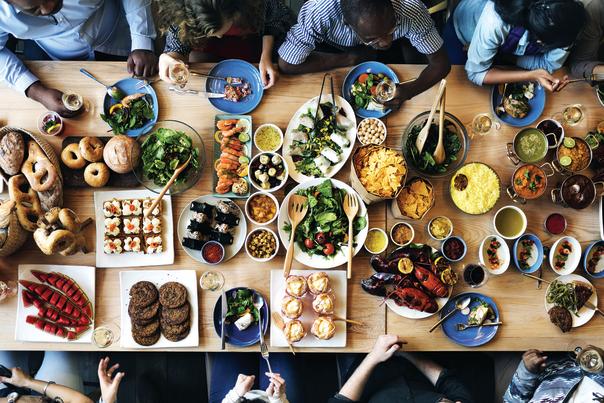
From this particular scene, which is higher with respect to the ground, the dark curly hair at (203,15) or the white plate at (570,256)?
the dark curly hair at (203,15)

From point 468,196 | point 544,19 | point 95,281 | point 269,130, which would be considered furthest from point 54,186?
point 544,19

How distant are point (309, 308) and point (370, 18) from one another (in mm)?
1533

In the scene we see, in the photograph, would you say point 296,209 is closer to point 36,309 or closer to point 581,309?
point 36,309

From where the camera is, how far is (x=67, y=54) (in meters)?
2.97

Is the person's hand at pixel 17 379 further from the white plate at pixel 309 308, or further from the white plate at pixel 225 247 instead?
the white plate at pixel 309 308

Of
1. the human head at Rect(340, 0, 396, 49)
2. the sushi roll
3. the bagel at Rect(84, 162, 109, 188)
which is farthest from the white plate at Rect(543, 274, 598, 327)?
the bagel at Rect(84, 162, 109, 188)

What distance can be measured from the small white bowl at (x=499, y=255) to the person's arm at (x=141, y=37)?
82.9 inches

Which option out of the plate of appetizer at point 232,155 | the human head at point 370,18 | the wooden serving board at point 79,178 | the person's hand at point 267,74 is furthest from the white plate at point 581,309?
the wooden serving board at point 79,178

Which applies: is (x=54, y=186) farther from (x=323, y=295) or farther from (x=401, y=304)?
(x=401, y=304)

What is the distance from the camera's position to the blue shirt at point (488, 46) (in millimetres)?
2582

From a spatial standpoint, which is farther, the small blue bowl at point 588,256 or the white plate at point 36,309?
the small blue bowl at point 588,256

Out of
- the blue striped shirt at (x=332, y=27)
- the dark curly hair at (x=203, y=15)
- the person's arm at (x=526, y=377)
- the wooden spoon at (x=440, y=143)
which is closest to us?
the dark curly hair at (x=203, y=15)

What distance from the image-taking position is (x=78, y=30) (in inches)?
108

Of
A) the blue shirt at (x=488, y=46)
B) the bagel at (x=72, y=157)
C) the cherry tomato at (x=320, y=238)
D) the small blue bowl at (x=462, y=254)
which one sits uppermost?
the blue shirt at (x=488, y=46)
